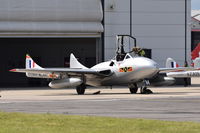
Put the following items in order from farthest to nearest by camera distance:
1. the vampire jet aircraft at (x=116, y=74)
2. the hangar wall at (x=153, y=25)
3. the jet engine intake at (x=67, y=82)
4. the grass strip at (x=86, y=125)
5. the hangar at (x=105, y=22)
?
the hangar wall at (x=153, y=25) < the hangar at (x=105, y=22) < the jet engine intake at (x=67, y=82) < the vampire jet aircraft at (x=116, y=74) < the grass strip at (x=86, y=125)

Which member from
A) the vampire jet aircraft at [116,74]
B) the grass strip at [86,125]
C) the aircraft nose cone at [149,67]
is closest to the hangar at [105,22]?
the vampire jet aircraft at [116,74]

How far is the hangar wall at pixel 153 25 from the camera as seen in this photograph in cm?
4462

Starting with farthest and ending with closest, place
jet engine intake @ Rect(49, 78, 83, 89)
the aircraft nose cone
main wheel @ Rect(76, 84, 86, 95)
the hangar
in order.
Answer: the hangar
main wheel @ Rect(76, 84, 86, 95)
jet engine intake @ Rect(49, 78, 83, 89)
the aircraft nose cone

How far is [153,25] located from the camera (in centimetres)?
4541

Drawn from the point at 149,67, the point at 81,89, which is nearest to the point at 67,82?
the point at 81,89

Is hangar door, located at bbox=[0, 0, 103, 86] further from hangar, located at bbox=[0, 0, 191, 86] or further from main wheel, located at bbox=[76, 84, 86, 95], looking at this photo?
main wheel, located at bbox=[76, 84, 86, 95]

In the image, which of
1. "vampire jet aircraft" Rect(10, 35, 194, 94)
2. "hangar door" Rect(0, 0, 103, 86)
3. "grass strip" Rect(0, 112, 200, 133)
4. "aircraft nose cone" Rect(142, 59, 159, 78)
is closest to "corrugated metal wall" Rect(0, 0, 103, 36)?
"hangar door" Rect(0, 0, 103, 86)

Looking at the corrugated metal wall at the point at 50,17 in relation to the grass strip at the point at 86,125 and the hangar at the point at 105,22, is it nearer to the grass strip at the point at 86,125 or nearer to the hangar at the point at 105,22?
the hangar at the point at 105,22

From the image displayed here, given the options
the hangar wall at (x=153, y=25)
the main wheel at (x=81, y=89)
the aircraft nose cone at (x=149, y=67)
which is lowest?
the main wheel at (x=81, y=89)

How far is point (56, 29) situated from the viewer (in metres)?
42.8

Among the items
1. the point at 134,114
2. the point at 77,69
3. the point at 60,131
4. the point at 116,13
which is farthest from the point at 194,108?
the point at 116,13

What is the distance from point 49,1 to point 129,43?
6.47 m

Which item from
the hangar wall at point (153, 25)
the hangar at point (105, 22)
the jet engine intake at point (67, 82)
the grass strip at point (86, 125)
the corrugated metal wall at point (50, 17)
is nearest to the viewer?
the grass strip at point (86, 125)

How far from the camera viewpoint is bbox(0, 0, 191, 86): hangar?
4225 centimetres
